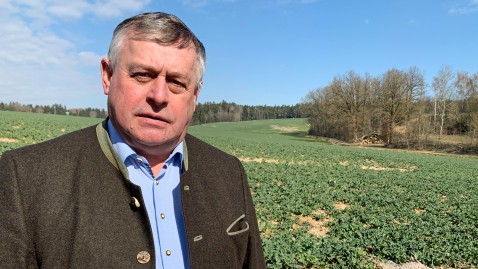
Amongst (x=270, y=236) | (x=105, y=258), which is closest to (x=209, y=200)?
(x=105, y=258)

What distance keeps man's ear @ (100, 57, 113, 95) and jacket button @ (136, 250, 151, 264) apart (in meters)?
0.97

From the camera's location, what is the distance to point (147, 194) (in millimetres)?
1939

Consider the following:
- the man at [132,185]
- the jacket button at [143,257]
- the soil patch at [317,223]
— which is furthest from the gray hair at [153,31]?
the soil patch at [317,223]

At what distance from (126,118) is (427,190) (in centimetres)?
2024

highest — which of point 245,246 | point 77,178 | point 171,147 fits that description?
point 171,147

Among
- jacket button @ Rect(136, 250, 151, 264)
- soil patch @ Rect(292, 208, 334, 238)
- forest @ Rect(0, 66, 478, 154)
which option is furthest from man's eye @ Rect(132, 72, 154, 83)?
forest @ Rect(0, 66, 478, 154)

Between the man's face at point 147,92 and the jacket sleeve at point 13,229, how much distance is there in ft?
1.95

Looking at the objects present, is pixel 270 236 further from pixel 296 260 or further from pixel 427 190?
pixel 427 190

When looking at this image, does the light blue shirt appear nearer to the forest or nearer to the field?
the field

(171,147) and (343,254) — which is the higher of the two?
(171,147)

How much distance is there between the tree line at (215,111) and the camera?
5272 inches

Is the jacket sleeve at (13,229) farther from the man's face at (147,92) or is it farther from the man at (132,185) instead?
the man's face at (147,92)

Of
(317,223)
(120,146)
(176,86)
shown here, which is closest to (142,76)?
(176,86)

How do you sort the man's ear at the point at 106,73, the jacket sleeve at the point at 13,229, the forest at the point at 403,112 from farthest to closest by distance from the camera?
the forest at the point at 403,112 → the man's ear at the point at 106,73 → the jacket sleeve at the point at 13,229
